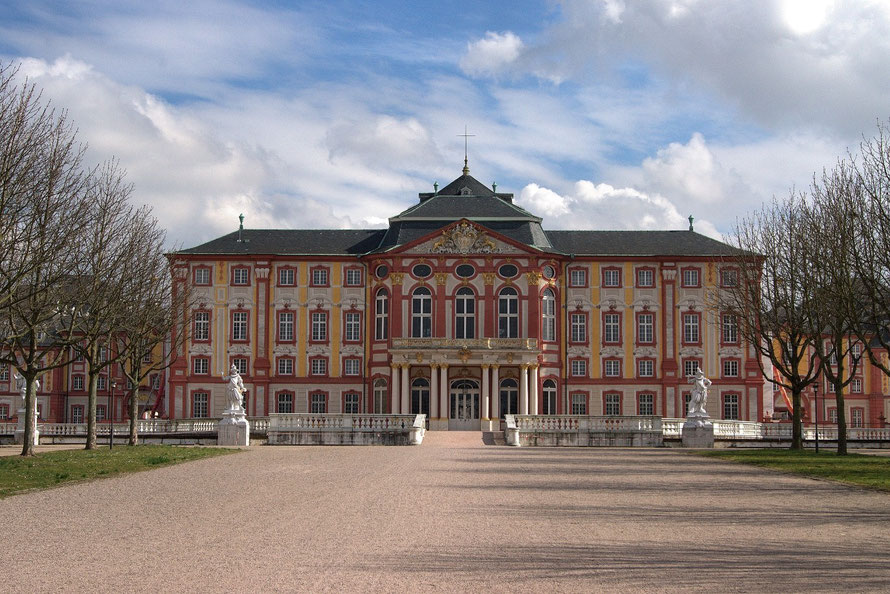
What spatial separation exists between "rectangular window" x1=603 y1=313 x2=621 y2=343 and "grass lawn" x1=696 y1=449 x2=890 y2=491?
89.7ft

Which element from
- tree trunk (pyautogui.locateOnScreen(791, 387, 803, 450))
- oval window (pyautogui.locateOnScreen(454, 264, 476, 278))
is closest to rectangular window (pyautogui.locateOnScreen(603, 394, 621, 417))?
oval window (pyautogui.locateOnScreen(454, 264, 476, 278))

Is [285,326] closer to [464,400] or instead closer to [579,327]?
[464,400]

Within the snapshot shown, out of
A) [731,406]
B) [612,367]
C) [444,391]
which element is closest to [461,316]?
[444,391]

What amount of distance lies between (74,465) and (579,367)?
4399 cm

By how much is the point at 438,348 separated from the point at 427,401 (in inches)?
149

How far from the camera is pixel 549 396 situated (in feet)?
224

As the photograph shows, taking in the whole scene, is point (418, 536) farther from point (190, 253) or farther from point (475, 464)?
point (190, 253)

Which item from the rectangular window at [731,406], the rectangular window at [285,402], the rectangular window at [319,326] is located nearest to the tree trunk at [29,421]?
the rectangular window at [285,402]

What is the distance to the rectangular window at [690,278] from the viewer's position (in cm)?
6944

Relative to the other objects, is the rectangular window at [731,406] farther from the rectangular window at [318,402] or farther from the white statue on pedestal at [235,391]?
the white statue on pedestal at [235,391]

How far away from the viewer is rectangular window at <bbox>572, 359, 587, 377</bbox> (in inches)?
2717

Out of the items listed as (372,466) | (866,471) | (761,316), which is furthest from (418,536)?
(761,316)

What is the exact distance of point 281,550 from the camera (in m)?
13.8

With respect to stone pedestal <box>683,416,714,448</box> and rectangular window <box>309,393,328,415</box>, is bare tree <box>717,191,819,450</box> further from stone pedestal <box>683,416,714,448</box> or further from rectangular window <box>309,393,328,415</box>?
rectangular window <box>309,393,328,415</box>
